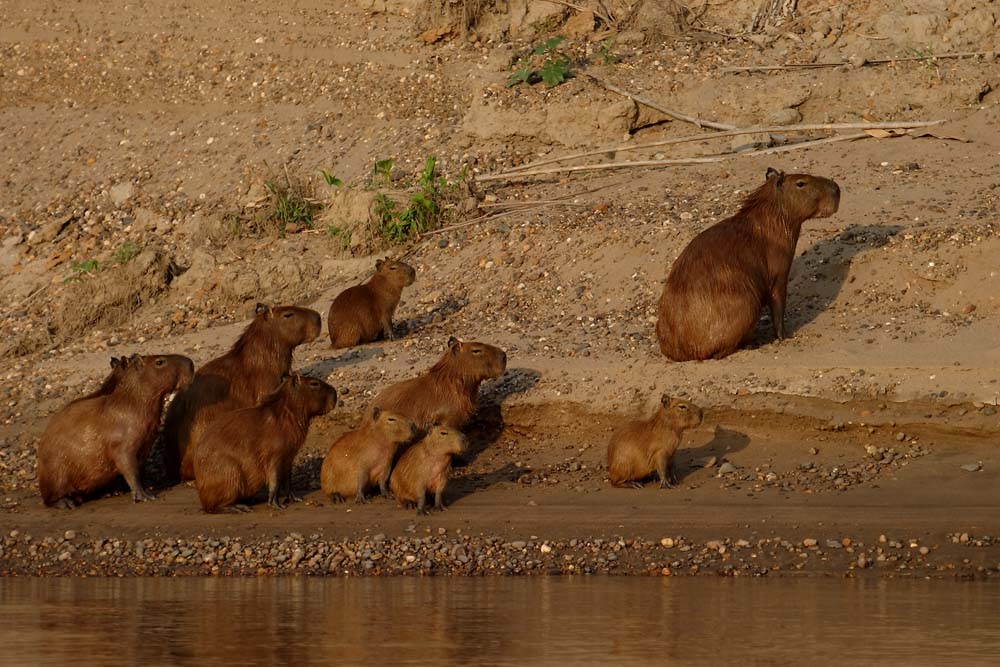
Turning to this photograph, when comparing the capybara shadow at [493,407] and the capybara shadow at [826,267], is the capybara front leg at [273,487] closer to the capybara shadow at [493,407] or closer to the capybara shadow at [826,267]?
the capybara shadow at [493,407]

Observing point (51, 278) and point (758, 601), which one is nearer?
point (758, 601)

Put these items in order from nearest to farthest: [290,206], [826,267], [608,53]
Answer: [826,267] < [290,206] < [608,53]

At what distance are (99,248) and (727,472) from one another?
7220 mm

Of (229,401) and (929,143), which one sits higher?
(929,143)

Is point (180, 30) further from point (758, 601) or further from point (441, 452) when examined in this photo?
point (758, 601)

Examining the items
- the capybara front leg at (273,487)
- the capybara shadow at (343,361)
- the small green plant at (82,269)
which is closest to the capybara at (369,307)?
the capybara shadow at (343,361)

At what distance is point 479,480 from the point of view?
32.5 ft

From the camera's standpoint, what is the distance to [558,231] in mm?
12625

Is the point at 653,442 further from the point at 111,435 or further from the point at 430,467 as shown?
the point at 111,435

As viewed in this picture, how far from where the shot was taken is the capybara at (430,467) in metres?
9.26

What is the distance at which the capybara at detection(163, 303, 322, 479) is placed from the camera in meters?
10.2

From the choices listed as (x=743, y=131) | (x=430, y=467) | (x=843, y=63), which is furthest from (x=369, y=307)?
(x=843, y=63)

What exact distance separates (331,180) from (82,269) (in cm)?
221

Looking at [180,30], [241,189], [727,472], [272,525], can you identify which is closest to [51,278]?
[241,189]
